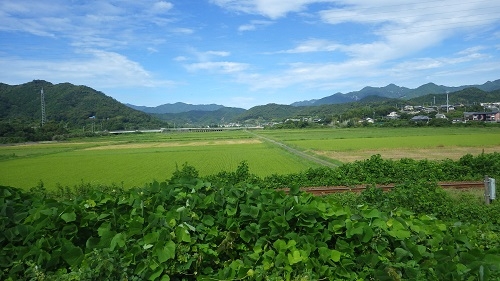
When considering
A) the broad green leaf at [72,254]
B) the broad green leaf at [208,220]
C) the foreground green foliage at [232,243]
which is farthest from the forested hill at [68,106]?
the broad green leaf at [208,220]

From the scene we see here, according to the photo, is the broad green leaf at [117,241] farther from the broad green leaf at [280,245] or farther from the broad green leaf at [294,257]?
the broad green leaf at [294,257]

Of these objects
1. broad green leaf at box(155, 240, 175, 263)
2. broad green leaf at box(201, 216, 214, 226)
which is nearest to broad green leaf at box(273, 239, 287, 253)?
broad green leaf at box(201, 216, 214, 226)

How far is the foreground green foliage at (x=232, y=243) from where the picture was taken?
259 centimetres

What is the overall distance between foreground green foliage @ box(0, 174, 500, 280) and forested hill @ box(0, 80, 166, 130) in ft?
271

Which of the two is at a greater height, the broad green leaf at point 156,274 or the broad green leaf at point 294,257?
the broad green leaf at point 294,257

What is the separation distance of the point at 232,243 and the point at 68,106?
126766mm

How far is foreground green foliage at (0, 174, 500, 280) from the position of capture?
102 inches

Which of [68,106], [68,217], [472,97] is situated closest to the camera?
[68,217]

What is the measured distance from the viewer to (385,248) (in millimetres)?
2807

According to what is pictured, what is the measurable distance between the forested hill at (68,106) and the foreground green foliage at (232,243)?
82.6 metres

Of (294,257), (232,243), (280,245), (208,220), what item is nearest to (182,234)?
(208,220)

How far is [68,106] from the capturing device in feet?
372

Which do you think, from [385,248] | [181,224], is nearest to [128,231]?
[181,224]

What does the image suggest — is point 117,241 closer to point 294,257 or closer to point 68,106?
point 294,257
